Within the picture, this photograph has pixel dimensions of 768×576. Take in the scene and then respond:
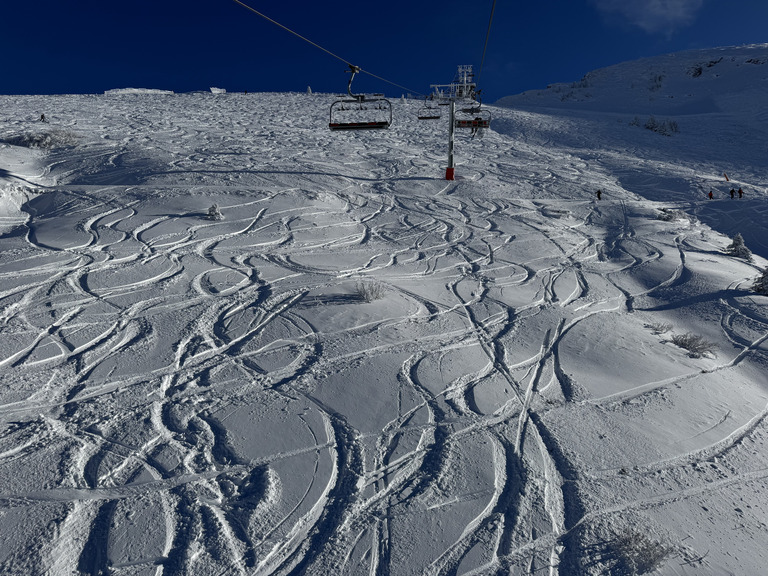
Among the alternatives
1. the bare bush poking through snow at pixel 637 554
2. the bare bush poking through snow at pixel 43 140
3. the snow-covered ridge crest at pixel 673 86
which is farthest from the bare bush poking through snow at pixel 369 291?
the snow-covered ridge crest at pixel 673 86

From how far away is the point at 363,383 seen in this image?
5.95 metres

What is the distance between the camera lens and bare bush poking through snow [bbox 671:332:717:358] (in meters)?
7.59

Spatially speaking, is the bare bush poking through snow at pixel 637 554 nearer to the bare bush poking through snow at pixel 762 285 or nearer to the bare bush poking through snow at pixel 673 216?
the bare bush poking through snow at pixel 762 285

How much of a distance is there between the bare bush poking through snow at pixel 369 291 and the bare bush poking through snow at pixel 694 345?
4.97 metres

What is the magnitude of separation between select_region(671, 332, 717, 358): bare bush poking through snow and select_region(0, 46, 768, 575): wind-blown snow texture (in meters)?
0.15

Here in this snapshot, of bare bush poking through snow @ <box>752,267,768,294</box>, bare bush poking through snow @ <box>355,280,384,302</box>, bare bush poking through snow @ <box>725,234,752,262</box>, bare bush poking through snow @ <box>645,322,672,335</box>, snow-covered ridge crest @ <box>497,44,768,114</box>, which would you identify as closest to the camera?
bare bush poking through snow @ <box>355,280,384,302</box>

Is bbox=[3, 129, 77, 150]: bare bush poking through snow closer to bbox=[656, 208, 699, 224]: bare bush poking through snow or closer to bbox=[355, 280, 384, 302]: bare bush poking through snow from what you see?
bbox=[355, 280, 384, 302]: bare bush poking through snow

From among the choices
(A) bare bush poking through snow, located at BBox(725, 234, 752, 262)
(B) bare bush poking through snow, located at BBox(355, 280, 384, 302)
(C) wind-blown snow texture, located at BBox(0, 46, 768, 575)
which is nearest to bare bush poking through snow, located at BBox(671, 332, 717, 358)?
(C) wind-blown snow texture, located at BBox(0, 46, 768, 575)

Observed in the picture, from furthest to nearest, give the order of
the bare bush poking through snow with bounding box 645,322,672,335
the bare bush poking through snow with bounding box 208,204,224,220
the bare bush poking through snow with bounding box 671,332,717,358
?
1. the bare bush poking through snow with bounding box 208,204,224,220
2. the bare bush poking through snow with bounding box 645,322,672,335
3. the bare bush poking through snow with bounding box 671,332,717,358

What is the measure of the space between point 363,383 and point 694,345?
5525 millimetres

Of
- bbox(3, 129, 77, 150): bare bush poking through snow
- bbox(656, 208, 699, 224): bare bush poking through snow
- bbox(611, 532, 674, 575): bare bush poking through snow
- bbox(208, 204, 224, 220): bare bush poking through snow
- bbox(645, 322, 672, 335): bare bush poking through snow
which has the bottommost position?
bbox(656, 208, 699, 224): bare bush poking through snow

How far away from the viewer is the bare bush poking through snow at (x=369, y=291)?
8.26 meters

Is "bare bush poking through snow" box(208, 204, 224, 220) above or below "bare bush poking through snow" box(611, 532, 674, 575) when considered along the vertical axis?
below

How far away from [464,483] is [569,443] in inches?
55.6
